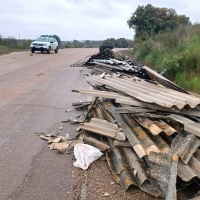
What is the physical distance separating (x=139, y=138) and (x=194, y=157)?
83cm

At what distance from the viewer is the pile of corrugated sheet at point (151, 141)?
129 inches

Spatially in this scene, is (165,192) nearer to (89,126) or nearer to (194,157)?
(194,157)

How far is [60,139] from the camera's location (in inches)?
210

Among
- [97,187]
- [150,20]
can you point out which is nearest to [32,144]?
[97,187]

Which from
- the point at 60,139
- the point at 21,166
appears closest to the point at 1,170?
the point at 21,166

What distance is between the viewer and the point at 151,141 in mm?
4023

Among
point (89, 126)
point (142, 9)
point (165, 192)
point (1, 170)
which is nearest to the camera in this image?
point (165, 192)

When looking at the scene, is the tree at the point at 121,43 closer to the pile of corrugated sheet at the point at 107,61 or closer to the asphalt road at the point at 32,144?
the pile of corrugated sheet at the point at 107,61

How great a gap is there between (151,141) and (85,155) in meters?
1.11

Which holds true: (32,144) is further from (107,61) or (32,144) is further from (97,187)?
(107,61)

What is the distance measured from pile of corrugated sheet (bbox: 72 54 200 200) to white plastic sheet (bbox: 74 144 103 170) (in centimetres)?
12

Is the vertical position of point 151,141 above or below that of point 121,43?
above

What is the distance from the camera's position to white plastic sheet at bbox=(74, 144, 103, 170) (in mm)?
4355

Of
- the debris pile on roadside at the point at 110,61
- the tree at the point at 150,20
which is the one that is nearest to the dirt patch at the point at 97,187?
the debris pile on roadside at the point at 110,61
